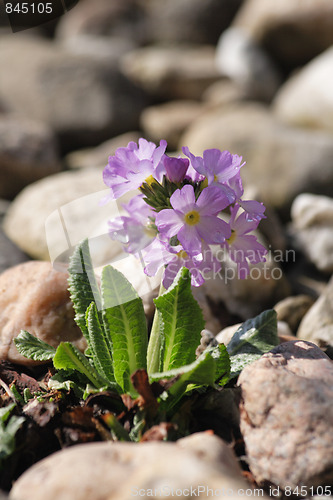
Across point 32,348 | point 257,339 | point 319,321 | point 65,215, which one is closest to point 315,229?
point 319,321

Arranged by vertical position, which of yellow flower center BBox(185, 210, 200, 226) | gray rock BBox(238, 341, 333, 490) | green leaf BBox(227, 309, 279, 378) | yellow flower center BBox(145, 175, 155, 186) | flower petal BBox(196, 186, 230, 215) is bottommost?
green leaf BBox(227, 309, 279, 378)

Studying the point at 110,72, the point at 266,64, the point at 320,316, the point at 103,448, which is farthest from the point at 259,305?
the point at 266,64

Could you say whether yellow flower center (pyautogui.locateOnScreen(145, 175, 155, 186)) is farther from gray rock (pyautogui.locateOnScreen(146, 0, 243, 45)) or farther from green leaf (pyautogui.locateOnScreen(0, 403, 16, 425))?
gray rock (pyautogui.locateOnScreen(146, 0, 243, 45))

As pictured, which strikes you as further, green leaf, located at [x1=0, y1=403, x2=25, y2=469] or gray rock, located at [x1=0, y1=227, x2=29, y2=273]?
gray rock, located at [x1=0, y1=227, x2=29, y2=273]

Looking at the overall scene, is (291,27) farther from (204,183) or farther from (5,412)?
(5,412)

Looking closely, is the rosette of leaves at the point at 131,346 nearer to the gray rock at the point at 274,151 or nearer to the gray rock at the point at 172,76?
the gray rock at the point at 274,151

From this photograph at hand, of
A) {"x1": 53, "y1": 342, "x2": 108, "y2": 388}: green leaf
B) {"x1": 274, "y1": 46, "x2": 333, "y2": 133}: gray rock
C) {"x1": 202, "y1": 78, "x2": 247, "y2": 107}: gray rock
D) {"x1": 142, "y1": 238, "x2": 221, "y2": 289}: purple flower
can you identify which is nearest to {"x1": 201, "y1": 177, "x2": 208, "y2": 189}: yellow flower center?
{"x1": 142, "y1": 238, "x2": 221, "y2": 289}: purple flower
